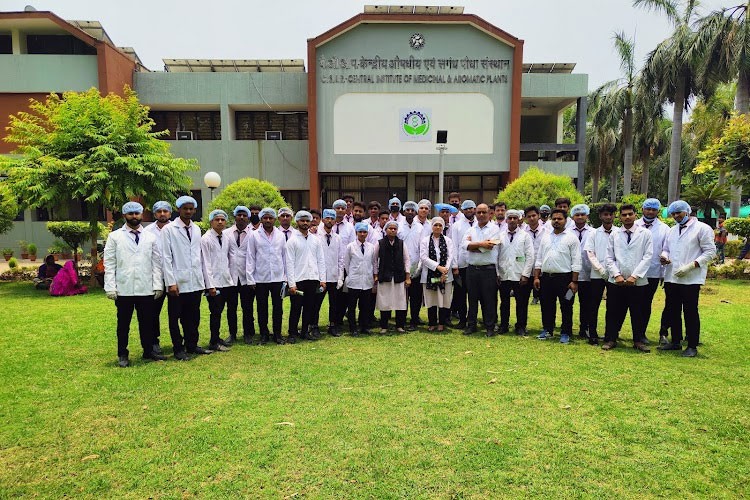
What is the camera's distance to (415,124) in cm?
1833

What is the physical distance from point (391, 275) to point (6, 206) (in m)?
11.3

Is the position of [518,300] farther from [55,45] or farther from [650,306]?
[55,45]

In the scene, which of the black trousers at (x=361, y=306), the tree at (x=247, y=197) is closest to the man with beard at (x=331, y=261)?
the black trousers at (x=361, y=306)

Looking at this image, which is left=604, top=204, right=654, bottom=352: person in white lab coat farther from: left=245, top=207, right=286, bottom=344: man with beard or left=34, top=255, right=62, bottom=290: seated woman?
left=34, top=255, right=62, bottom=290: seated woman

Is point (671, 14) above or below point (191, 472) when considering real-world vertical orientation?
above

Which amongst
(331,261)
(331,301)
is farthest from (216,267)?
(331,301)

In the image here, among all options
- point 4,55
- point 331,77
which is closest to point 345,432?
point 331,77

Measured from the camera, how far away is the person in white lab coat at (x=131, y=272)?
5.60 metres

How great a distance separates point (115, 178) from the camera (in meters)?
11.0

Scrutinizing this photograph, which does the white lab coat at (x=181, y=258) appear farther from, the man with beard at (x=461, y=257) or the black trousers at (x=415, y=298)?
the man with beard at (x=461, y=257)

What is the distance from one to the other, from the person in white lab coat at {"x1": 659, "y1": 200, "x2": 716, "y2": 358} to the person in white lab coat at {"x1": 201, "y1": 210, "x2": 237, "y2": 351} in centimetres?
587

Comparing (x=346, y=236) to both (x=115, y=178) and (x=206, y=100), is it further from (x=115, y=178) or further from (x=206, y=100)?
(x=206, y=100)

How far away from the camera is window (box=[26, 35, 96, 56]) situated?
59.9 ft

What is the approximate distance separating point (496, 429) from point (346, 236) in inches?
185
